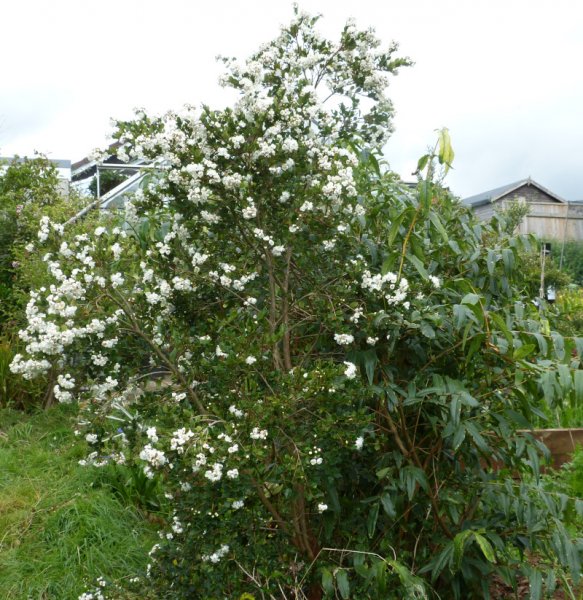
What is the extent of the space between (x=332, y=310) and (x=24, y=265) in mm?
5400

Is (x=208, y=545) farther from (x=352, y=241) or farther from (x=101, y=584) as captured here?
(x=352, y=241)

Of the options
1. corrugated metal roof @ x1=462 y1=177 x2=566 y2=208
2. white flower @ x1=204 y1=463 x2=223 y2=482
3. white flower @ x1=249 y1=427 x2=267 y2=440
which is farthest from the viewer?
corrugated metal roof @ x1=462 y1=177 x2=566 y2=208

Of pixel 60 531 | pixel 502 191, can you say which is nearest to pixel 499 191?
pixel 502 191

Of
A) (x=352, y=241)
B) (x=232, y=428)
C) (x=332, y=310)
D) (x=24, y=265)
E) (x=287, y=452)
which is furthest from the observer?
(x=24, y=265)

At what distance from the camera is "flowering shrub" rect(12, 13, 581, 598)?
2.36 m

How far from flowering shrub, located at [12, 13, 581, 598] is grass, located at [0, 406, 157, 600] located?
0.57 meters

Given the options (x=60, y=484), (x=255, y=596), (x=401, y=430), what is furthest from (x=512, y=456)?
(x=60, y=484)

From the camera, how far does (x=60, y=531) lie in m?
3.63

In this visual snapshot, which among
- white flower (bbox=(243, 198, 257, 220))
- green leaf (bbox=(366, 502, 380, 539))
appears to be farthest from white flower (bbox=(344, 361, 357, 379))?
white flower (bbox=(243, 198, 257, 220))

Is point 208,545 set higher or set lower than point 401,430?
lower

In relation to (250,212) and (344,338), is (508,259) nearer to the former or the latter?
(344,338)

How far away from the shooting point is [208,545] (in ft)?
7.63

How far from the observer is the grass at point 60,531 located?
3.26 m

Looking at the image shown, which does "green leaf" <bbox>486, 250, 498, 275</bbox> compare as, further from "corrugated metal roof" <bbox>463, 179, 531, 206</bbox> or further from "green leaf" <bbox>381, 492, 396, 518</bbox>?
"corrugated metal roof" <bbox>463, 179, 531, 206</bbox>
